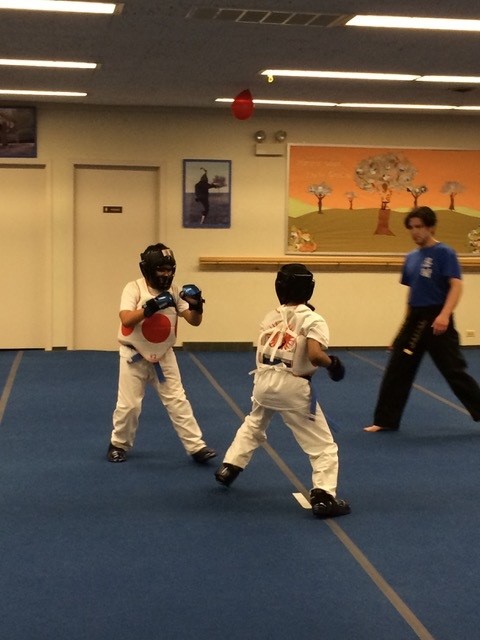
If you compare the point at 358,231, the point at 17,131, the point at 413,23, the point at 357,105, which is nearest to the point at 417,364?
the point at 413,23

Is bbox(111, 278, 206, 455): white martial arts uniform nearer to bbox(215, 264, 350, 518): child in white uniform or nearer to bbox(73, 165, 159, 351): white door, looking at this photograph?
bbox(215, 264, 350, 518): child in white uniform

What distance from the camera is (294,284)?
468cm

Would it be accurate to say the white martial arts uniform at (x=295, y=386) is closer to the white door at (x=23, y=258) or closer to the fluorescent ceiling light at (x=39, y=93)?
the fluorescent ceiling light at (x=39, y=93)

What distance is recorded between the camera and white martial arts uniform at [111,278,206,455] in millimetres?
5562

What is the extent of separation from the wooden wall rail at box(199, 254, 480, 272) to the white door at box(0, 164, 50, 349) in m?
1.97

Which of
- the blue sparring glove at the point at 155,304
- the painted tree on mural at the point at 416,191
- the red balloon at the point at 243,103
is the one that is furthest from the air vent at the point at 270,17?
the painted tree on mural at the point at 416,191

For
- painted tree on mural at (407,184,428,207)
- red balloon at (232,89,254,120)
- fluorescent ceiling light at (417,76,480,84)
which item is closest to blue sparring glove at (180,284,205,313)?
fluorescent ceiling light at (417,76,480,84)

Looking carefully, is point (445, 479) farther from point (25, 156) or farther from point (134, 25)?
point (25, 156)

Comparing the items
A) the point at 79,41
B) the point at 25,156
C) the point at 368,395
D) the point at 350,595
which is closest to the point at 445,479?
the point at 350,595

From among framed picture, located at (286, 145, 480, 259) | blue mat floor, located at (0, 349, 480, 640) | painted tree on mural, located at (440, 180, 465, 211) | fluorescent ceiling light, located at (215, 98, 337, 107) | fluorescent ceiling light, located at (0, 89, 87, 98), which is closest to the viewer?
blue mat floor, located at (0, 349, 480, 640)

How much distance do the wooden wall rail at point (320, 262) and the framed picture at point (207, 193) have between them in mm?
452

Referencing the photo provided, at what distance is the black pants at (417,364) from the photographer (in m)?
6.64

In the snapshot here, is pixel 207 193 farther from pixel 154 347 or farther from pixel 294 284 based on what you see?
pixel 294 284

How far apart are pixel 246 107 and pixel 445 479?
502 centimetres
